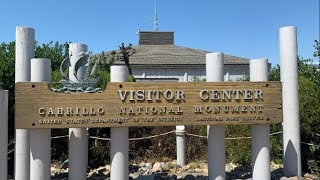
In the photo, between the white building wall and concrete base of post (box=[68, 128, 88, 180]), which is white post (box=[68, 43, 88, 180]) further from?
the white building wall

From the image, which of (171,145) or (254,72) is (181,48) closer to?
(171,145)

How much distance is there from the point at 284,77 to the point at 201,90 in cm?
247

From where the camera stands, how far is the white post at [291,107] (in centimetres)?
888

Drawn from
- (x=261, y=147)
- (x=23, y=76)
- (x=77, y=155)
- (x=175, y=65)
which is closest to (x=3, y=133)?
(x=23, y=76)

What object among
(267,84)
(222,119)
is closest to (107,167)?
(222,119)

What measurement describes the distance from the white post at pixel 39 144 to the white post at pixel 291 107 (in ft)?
16.5

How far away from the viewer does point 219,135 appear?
7.88m

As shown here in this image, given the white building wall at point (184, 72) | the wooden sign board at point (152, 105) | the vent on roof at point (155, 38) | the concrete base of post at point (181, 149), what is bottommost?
the concrete base of post at point (181, 149)

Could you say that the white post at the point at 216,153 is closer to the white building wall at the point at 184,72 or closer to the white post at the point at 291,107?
the white post at the point at 291,107

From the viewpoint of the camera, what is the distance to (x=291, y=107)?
8.94 meters

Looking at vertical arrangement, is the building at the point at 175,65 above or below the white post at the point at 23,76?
above

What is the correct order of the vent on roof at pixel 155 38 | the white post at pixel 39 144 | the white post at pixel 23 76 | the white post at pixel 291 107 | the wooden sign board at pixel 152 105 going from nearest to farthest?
the wooden sign board at pixel 152 105, the white post at pixel 39 144, the white post at pixel 23 76, the white post at pixel 291 107, the vent on roof at pixel 155 38

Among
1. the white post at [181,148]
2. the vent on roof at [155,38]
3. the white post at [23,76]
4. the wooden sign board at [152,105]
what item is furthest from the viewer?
the vent on roof at [155,38]

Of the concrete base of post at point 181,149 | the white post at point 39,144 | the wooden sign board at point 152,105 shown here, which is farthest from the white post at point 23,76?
the concrete base of post at point 181,149
